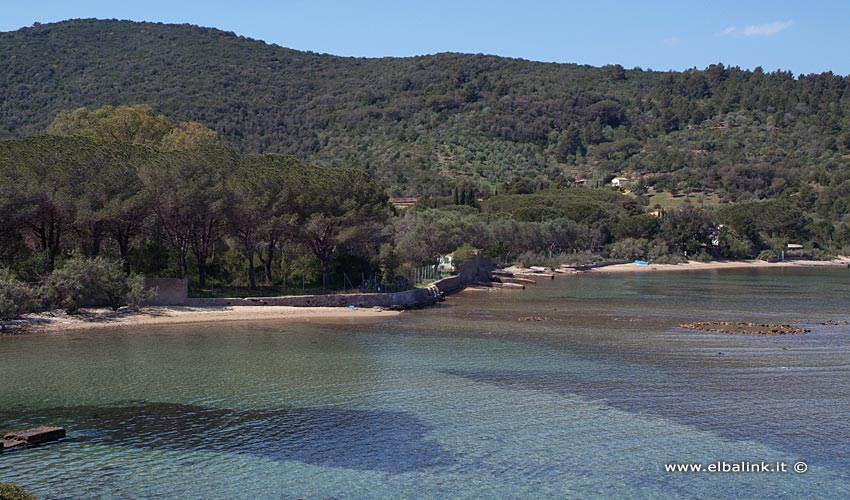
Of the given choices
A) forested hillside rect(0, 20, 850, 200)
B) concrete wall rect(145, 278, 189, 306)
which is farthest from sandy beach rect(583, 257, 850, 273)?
concrete wall rect(145, 278, 189, 306)

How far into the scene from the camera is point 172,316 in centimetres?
4006

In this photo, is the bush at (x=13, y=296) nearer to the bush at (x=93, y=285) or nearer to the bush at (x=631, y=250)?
the bush at (x=93, y=285)

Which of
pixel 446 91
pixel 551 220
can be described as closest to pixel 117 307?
pixel 551 220

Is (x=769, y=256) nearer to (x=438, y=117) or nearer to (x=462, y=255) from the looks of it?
(x=462, y=255)

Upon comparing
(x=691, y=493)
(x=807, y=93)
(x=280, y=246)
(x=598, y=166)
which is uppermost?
(x=807, y=93)

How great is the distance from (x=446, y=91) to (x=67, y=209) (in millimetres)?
154388

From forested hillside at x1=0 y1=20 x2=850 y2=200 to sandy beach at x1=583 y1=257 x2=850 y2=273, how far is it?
1954cm

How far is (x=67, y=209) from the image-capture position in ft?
127

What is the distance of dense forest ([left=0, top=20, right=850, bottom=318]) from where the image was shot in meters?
42.5

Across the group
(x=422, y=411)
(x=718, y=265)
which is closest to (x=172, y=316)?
(x=422, y=411)

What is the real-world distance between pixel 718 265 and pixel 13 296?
308 ft

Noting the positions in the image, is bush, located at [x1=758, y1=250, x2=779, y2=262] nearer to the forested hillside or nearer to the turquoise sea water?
the forested hillside

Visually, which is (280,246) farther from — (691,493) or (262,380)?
(691,493)

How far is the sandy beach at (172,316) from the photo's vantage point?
35938 mm
